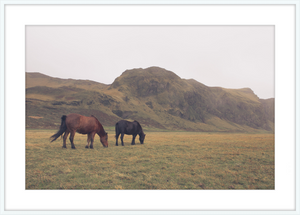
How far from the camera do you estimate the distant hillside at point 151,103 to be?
113 m

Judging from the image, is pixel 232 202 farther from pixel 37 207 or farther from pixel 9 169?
pixel 9 169

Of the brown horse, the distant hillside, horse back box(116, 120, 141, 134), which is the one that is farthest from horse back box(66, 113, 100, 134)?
the distant hillside

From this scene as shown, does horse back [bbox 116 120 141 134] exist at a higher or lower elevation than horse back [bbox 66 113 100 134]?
lower

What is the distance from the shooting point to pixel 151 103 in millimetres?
157250

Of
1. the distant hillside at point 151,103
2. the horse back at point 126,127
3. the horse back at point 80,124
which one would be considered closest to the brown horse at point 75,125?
the horse back at point 80,124

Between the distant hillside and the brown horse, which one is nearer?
the brown horse

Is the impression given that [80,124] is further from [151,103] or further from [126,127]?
[151,103]

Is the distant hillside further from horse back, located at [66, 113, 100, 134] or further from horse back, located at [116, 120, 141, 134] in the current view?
horse back, located at [66, 113, 100, 134]

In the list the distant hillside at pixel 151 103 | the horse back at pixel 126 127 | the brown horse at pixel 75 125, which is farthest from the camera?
the distant hillside at pixel 151 103

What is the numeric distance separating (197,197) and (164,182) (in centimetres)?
128

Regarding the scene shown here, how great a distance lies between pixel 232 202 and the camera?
17.5 feet

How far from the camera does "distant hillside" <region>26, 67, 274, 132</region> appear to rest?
372 ft

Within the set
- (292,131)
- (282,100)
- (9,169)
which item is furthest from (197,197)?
(9,169)

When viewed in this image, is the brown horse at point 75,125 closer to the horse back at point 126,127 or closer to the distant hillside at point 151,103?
the horse back at point 126,127
